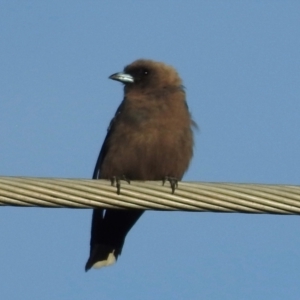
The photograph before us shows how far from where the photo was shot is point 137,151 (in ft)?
27.9

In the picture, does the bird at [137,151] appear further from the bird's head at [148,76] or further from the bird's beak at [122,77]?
the bird's beak at [122,77]

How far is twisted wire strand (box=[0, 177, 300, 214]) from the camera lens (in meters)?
5.57

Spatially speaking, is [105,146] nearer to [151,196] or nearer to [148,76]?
[148,76]

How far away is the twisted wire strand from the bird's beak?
Result: 13.3 ft

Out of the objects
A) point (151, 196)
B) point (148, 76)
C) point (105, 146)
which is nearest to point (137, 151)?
point (105, 146)

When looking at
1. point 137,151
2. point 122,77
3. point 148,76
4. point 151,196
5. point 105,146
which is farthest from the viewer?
point 122,77

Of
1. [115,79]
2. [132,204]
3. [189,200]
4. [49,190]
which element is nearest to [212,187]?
[189,200]

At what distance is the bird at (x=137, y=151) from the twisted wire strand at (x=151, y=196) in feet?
8.17

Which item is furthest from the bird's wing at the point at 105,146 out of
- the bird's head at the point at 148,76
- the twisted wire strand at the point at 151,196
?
the twisted wire strand at the point at 151,196

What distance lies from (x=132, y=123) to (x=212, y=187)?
2918 millimetres

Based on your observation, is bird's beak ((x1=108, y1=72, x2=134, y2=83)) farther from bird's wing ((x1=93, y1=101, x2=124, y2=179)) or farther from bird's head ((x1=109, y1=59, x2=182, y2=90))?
bird's wing ((x1=93, y1=101, x2=124, y2=179))

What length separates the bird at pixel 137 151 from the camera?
333 inches

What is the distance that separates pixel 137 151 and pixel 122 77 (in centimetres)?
163

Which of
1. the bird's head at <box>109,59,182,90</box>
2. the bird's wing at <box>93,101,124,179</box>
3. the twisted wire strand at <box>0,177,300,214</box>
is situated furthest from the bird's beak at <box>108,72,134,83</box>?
the twisted wire strand at <box>0,177,300,214</box>
